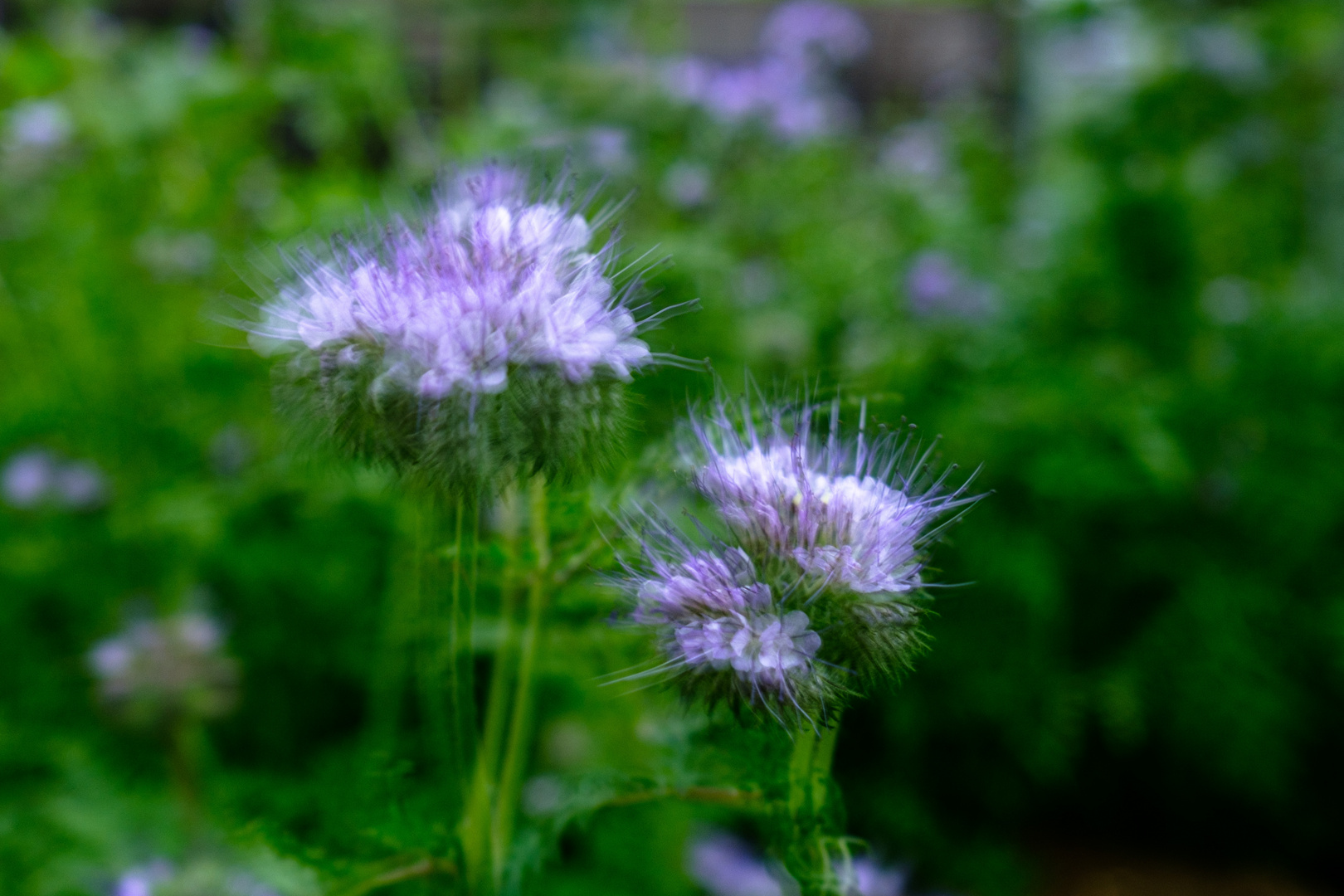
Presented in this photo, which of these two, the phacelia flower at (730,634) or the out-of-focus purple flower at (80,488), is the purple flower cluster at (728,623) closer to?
the phacelia flower at (730,634)

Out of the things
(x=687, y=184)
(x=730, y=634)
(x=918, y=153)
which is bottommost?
(x=730, y=634)

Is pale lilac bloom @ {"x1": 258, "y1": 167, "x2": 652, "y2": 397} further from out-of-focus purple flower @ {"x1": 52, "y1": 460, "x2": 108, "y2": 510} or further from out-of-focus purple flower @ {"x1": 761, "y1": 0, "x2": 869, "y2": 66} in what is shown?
out-of-focus purple flower @ {"x1": 761, "y1": 0, "x2": 869, "y2": 66}

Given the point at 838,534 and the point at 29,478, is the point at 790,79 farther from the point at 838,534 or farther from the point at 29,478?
the point at 838,534

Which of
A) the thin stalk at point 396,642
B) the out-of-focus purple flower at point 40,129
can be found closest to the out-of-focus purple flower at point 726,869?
the thin stalk at point 396,642

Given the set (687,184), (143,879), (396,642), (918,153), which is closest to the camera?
(143,879)

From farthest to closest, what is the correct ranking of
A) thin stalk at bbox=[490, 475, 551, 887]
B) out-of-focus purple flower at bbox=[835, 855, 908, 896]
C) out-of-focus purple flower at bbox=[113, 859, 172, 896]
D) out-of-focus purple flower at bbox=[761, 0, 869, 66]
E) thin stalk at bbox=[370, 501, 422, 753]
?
out-of-focus purple flower at bbox=[761, 0, 869, 66]
thin stalk at bbox=[370, 501, 422, 753]
out-of-focus purple flower at bbox=[113, 859, 172, 896]
thin stalk at bbox=[490, 475, 551, 887]
out-of-focus purple flower at bbox=[835, 855, 908, 896]

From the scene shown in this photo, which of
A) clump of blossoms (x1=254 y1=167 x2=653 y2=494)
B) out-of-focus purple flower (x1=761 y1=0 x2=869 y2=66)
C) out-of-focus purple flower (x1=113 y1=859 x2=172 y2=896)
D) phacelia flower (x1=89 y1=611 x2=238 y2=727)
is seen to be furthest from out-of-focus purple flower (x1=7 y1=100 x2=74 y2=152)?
clump of blossoms (x1=254 y1=167 x2=653 y2=494)

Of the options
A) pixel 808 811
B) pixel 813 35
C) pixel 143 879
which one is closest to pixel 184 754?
pixel 143 879

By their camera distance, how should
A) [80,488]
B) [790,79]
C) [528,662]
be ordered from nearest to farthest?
[528,662] → [80,488] → [790,79]
